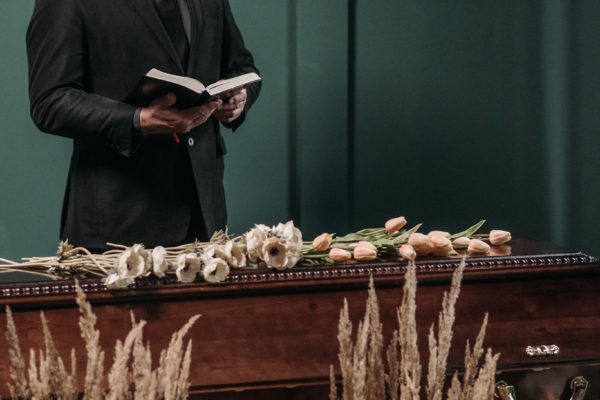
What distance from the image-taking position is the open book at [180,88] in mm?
1932

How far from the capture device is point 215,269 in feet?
5.38

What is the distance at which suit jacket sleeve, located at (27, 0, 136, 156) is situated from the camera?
217 centimetres

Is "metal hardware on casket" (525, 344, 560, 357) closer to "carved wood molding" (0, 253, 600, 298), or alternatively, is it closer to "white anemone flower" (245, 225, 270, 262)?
"carved wood molding" (0, 253, 600, 298)

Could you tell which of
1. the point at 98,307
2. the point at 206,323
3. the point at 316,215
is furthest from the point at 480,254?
the point at 316,215

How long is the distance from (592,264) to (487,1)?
1935 mm

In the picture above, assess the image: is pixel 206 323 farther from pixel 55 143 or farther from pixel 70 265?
pixel 55 143

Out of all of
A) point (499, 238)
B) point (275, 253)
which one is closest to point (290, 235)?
point (275, 253)

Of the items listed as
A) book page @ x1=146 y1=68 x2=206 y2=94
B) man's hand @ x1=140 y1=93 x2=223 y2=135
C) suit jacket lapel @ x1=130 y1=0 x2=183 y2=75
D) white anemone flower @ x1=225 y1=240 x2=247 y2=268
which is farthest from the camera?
suit jacket lapel @ x1=130 y1=0 x2=183 y2=75

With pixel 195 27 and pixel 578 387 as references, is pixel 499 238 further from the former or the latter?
pixel 195 27

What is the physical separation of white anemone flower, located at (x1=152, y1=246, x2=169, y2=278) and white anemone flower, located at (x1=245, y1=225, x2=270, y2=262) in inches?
6.9

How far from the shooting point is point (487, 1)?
11.5 ft

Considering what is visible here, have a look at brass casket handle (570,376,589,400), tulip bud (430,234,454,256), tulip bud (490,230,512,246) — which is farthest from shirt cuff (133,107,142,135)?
brass casket handle (570,376,589,400)

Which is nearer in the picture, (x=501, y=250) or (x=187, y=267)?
(x=187, y=267)

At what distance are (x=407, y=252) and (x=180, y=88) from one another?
66 cm
